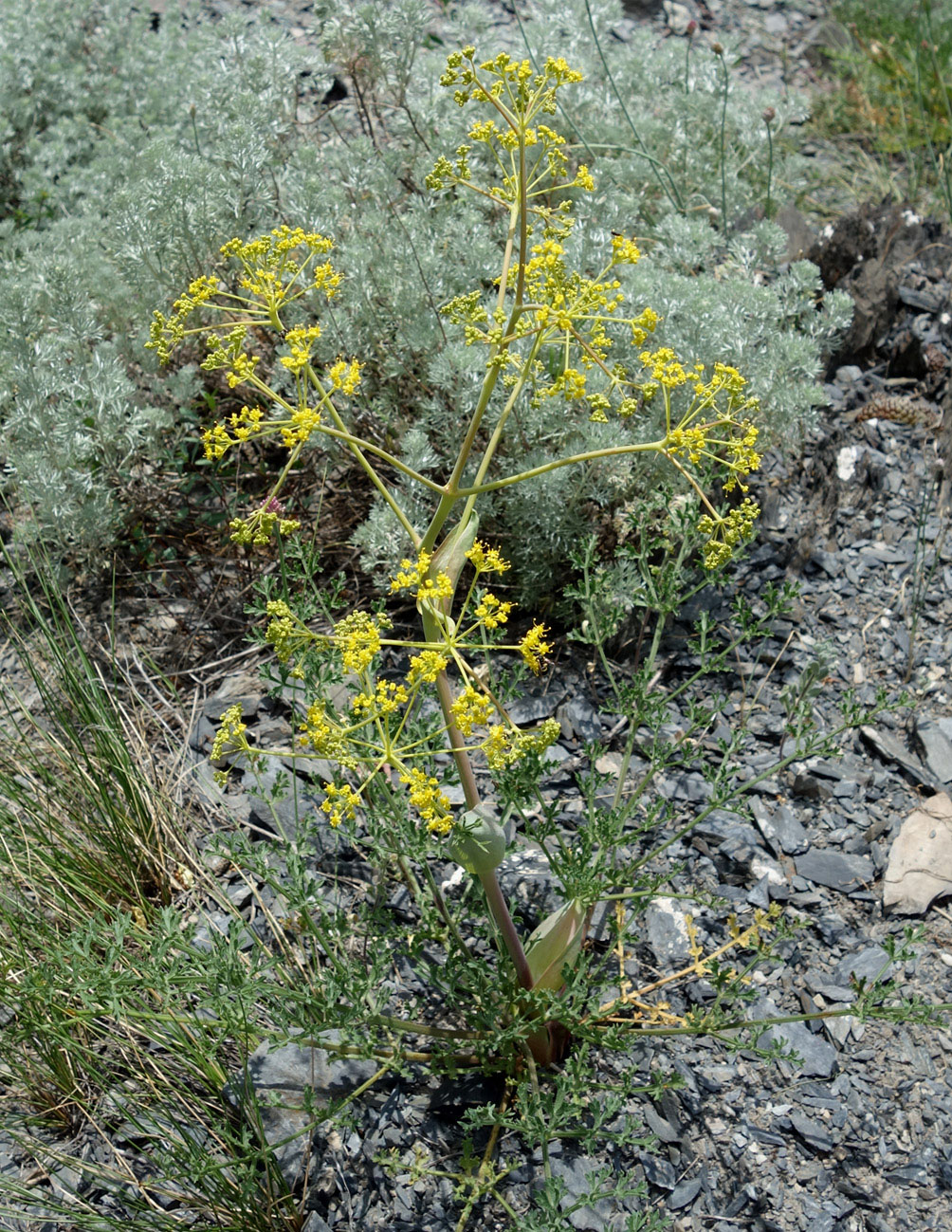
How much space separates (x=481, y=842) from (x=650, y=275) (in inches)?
103

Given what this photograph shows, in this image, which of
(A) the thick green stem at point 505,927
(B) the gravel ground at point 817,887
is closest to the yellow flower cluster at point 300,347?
(A) the thick green stem at point 505,927

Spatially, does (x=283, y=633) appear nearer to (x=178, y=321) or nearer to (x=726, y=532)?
(x=178, y=321)

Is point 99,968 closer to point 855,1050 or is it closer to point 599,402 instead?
point 599,402

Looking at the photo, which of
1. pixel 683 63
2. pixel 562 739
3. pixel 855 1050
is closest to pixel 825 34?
pixel 683 63

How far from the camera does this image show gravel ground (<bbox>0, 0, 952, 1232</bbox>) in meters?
2.31

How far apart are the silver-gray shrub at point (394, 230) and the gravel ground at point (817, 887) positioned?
0.49 metres

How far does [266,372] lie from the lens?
4.30 metres

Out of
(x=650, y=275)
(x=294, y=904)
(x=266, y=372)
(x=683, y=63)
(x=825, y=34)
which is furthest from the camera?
(x=825, y=34)

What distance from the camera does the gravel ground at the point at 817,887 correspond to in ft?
7.57

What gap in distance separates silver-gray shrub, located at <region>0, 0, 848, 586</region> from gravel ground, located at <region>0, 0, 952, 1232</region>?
49cm

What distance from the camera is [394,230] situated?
4039 mm

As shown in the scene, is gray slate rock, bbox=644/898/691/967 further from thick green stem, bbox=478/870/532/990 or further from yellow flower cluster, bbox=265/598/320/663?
yellow flower cluster, bbox=265/598/320/663

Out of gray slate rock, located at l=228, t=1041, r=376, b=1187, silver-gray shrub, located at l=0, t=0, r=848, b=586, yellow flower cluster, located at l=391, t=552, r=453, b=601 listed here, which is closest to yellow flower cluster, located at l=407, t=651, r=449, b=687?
yellow flower cluster, located at l=391, t=552, r=453, b=601

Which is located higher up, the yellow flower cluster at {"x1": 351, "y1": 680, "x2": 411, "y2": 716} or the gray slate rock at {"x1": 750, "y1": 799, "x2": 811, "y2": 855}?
the yellow flower cluster at {"x1": 351, "y1": 680, "x2": 411, "y2": 716}
